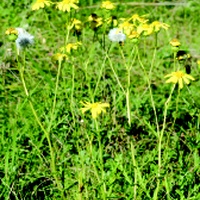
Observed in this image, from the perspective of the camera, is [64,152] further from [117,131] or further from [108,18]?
[108,18]

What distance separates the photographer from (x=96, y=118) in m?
1.90

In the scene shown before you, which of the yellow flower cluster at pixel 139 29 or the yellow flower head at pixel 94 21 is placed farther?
the yellow flower head at pixel 94 21

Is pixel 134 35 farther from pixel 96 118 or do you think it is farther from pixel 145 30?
pixel 96 118

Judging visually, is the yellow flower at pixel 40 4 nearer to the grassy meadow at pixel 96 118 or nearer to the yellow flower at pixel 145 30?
the grassy meadow at pixel 96 118

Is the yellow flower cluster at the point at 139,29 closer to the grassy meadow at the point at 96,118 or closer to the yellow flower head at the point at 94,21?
the grassy meadow at the point at 96,118

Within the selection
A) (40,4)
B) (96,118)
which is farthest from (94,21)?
(96,118)

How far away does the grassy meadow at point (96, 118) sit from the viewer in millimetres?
1461

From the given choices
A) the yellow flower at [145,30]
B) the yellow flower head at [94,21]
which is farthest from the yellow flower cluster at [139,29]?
the yellow flower head at [94,21]

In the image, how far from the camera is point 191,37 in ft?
9.50

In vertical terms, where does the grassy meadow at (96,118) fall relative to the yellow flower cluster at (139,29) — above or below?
below

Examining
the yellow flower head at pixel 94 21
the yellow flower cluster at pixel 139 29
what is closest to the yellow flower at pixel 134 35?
the yellow flower cluster at pixel 139 29

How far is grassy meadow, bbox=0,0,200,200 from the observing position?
1461 millimetres

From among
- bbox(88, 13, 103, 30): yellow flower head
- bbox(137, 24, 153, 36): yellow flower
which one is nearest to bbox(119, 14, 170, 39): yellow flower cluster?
bbox(137, 24, 153, 36): yellow flower

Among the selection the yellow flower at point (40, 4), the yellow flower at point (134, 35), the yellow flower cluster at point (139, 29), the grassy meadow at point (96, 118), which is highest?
Result: the yellow flower at point (40, 4)
